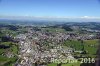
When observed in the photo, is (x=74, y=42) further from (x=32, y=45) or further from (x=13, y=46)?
(x=13, y=46)

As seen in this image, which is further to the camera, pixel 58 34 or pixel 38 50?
pixel 58 34

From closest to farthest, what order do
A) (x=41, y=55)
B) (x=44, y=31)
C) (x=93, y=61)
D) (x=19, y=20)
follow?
(x=93, y=61)
(x=41, y=55)
(x=44, y=31)
(x=19, y=20)

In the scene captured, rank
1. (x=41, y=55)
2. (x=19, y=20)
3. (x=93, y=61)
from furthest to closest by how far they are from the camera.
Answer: (x=19, y=20) → (x=41, y=55) → (x=93, y=61)

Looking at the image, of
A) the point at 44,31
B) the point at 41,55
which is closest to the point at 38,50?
the point at 41,55

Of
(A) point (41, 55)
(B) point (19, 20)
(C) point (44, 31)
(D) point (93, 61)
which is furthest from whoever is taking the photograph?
(B) point (19, 20)

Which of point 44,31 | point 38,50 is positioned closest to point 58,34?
point 44,31

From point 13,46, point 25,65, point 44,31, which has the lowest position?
point 25,65

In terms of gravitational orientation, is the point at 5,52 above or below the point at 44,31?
below

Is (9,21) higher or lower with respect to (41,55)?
higher

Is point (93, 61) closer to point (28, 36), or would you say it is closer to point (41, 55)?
point (41, 55)
